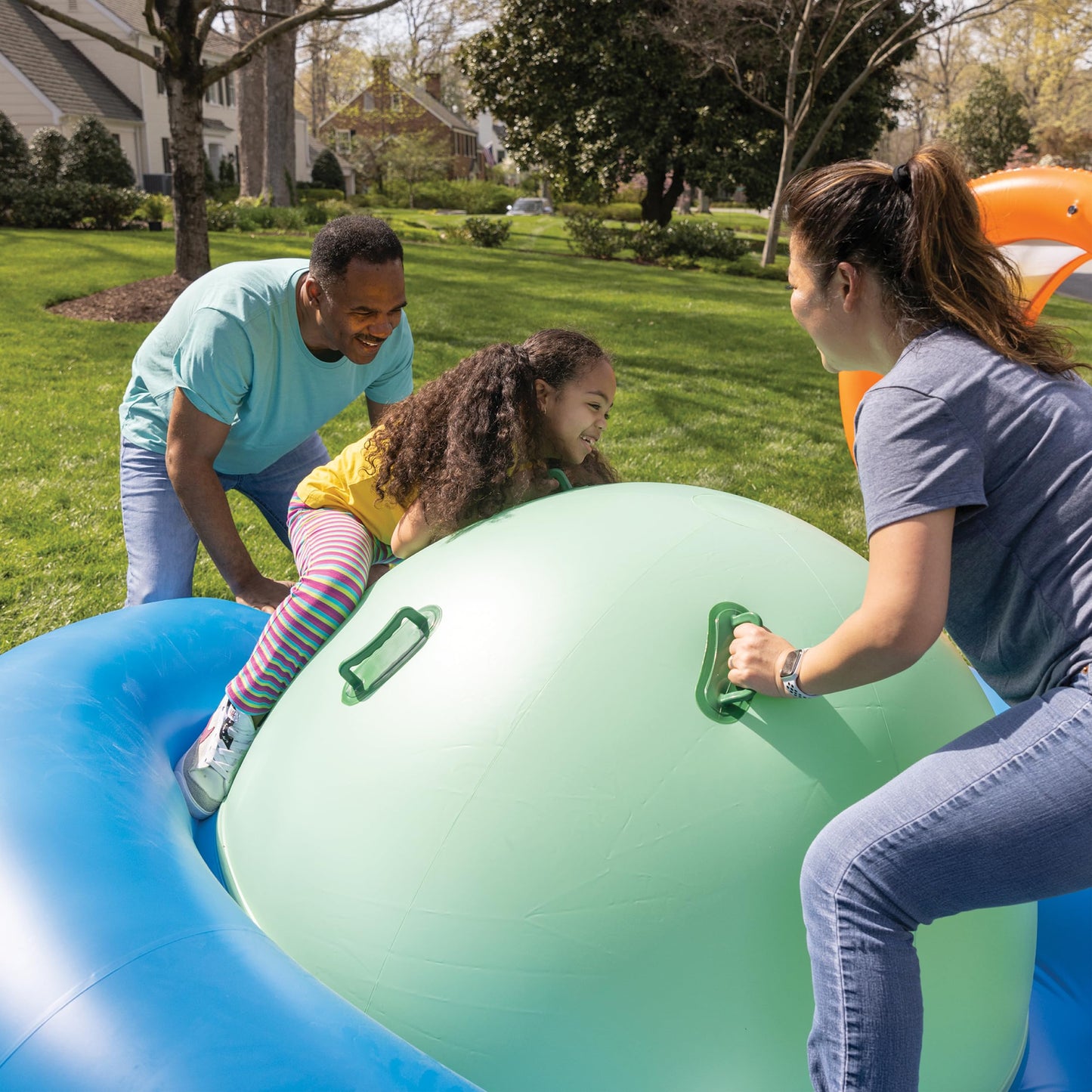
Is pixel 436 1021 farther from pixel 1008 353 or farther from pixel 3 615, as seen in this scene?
pixel 3 615

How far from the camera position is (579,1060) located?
1.87m

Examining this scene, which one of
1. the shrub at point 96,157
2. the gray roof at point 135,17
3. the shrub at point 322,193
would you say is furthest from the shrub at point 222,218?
the shrub at point 322,193

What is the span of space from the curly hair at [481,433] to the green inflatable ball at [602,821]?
0.31 metres

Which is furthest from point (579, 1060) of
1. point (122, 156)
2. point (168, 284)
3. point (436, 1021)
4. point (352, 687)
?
point (122, 156)

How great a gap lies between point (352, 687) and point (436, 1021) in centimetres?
72

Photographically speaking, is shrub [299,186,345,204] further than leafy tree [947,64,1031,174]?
Yes

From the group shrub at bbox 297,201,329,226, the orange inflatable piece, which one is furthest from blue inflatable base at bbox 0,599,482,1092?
shrub at bbox 297,201,329,226

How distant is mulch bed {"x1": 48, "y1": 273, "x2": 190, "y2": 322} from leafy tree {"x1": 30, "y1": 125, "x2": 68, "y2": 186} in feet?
30.6

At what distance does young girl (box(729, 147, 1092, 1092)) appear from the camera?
166 cm

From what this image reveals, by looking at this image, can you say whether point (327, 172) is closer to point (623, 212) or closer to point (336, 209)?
point (623, 212)

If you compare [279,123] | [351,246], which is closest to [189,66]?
[351,246]

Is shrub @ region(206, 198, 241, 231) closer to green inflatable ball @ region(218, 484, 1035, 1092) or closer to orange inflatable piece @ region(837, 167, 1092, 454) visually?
orange inflatable piece @ region(837, 167, 1092, 454)

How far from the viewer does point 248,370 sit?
11.7ft

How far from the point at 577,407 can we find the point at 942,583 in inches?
51.2
